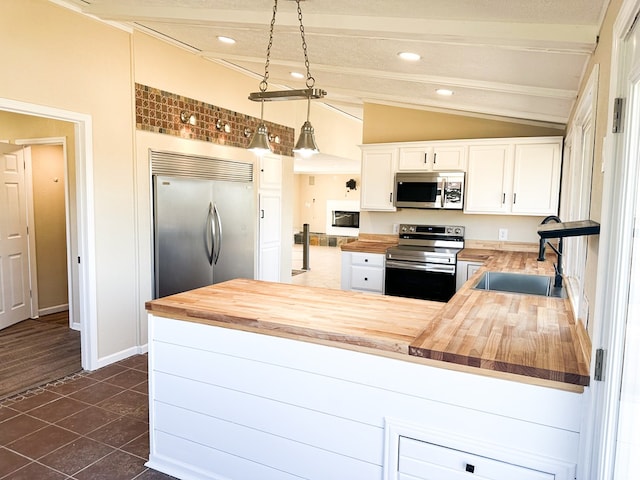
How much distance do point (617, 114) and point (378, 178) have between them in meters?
3.88

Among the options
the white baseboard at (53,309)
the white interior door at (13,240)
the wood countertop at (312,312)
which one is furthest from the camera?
the white baseboard at (53,309)

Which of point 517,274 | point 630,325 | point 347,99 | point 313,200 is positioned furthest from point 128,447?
point 313,200

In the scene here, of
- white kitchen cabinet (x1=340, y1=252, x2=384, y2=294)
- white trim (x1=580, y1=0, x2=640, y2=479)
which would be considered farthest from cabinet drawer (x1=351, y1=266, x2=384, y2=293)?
white trim (x1=580, y1=0, x2=640, y2=479)

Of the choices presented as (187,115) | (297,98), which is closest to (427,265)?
(297,98)

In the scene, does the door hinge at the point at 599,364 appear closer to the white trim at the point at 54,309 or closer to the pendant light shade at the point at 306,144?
the pendant light shade at the point at 306,144

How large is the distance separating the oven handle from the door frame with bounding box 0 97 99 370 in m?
2.85

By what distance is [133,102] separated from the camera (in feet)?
12.6

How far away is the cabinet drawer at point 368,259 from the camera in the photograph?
15.9 feet

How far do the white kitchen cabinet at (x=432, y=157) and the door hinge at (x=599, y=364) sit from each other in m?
3.63

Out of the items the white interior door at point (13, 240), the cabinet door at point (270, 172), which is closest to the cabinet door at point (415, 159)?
the cabinet door at point (270, 172)

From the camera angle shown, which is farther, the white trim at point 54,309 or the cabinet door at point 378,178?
the white trim at point 54,309

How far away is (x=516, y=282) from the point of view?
3.37 meters

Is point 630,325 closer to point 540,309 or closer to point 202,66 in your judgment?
point 540,309

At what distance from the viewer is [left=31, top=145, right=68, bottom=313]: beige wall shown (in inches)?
200
